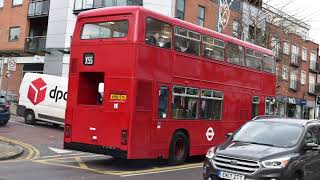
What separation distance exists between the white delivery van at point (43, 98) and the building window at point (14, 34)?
17464 millimetres

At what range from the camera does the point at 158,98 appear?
1405 centimetres

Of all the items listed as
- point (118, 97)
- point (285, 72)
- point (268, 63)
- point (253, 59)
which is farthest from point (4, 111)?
point (285, 72)

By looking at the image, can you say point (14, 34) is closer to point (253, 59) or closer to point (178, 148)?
point (253, 59)

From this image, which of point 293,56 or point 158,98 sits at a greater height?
point 293,56

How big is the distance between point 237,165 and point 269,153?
2.16 feet

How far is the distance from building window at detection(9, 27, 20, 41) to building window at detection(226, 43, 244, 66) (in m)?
28.3

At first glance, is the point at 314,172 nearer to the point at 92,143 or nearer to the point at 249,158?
the point at 249,158

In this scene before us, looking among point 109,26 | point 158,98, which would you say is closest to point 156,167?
point 158,98

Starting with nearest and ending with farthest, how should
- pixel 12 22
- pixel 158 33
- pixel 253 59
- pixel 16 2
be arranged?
pixel 158 33 < pixel 253 59 < pixel 12 22 < pixel 16 2

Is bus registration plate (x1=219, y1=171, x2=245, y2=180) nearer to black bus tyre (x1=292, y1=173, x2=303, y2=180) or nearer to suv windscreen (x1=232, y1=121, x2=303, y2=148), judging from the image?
black bus tyre (x1=292, y1=173, x2=303, y2=180)

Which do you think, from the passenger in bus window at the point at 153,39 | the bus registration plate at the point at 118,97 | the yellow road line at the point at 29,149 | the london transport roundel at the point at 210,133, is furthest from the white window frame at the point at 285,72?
the bus registration plate at the point at 118,97

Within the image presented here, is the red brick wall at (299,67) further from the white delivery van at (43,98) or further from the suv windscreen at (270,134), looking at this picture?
the suv windscreen at (270,134)

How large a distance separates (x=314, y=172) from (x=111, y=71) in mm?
5851

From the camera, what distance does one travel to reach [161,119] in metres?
14.2
